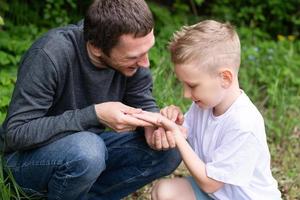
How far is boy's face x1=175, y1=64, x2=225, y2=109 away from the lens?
2.60 m

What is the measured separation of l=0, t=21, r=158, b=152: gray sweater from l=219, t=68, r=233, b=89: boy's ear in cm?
58

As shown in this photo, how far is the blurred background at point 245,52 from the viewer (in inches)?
163

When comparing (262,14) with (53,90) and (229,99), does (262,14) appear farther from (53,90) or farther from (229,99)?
(53,90)

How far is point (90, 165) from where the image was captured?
2.72m

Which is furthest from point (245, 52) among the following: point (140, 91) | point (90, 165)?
point (90, 165)

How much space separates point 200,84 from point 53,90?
662 millimetres

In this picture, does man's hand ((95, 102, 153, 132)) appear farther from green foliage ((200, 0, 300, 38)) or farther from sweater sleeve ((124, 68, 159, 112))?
green foliage ((200, 0, 300, 38))

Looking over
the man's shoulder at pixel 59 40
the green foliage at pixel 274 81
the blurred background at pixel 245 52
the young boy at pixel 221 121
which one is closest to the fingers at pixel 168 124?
the young boy at pixel 221 121

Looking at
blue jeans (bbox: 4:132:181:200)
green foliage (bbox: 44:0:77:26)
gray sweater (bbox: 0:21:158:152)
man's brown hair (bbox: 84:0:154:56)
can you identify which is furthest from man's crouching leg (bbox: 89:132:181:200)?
green foliage (bbox: 44:0:77:26)

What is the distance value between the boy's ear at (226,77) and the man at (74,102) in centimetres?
37

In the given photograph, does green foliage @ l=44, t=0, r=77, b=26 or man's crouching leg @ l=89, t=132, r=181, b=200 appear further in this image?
green foliage @ l=44, t=0, r=77, b=26

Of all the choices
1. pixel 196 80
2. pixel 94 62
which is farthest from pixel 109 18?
pixel 196 80

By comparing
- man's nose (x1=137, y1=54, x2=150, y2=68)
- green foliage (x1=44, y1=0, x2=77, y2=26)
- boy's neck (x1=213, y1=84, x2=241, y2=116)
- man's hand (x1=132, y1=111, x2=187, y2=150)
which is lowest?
green foliage (x1=44, y1=0, x2=77, y2=26)

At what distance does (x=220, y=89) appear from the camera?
2648 millimetres
